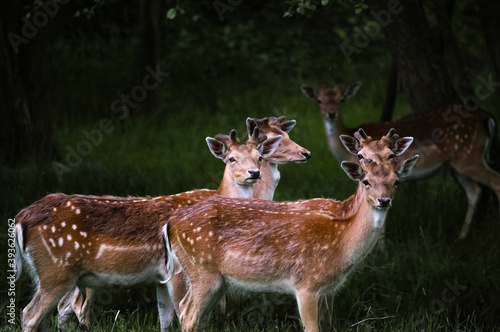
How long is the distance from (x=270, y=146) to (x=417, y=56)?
8.31ft

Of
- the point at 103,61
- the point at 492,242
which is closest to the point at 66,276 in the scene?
the point at 492,242

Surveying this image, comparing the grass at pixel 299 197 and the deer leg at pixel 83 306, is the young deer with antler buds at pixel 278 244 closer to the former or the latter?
the grass at pixel 299 197

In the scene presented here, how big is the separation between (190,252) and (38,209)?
3.62 ft

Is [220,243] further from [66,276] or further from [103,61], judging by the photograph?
[103,61]

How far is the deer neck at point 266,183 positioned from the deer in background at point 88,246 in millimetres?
1212

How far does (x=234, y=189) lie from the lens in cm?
679

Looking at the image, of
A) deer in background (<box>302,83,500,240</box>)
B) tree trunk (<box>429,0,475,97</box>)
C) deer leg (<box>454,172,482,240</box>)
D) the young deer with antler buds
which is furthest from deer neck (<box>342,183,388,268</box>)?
tree trunk (<box>429,0,475,97</box>)

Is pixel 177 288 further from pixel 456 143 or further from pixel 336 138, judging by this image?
pixel 336 138

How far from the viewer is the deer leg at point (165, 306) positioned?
6172 millimetres

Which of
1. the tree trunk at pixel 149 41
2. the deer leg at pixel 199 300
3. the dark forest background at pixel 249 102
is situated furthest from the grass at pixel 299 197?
the deer leg at pixel 199 300

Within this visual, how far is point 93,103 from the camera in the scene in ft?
43.7

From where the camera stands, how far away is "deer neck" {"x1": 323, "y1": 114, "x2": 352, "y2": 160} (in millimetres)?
10039

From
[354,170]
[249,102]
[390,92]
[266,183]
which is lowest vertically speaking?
[249,102]

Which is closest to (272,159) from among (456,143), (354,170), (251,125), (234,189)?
(251,125)
